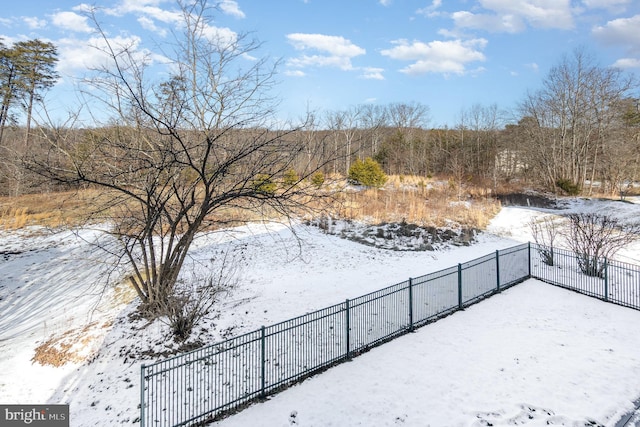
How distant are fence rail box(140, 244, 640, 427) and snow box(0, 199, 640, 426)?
40cm

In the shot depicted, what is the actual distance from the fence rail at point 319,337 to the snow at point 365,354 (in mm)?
396

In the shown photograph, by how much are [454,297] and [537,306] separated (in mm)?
2355

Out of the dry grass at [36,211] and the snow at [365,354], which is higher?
the dry grass at [36,211]

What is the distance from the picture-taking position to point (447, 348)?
7.58 metres

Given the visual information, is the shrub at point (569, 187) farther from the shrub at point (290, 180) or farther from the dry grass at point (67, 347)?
the dry grass at point (67, 347)

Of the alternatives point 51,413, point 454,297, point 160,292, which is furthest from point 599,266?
point 51,413

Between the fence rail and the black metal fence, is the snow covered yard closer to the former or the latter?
the fence rail

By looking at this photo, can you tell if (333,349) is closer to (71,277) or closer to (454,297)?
(454,297)

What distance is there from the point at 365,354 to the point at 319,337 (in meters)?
1.16

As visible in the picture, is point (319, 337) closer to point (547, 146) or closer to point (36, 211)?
point (36, 211)

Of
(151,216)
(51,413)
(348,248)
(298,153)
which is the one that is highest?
(298,153)

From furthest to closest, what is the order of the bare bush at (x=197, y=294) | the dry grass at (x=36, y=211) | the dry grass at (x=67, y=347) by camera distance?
the dry grass at (x=36, y=211)
the bare bush at (x=197, y=294)
the dry grass at (x=67, y=347)

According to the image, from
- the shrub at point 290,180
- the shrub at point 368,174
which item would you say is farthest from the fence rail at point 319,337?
the shrub at point 368,174

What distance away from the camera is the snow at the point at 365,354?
5.57 m
